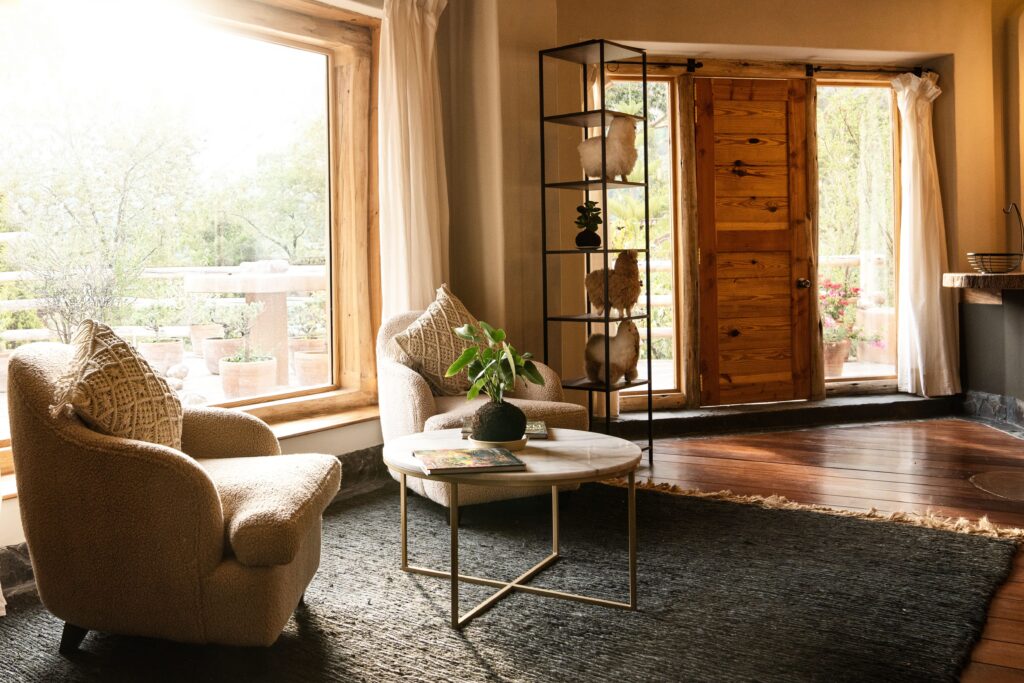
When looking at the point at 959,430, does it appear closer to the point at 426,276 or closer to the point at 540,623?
the point at 426,276

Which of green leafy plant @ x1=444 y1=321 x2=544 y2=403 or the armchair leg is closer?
the armchair leg

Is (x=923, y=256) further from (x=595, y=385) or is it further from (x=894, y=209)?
(x=595, y=385)

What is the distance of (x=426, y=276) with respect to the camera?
14.6ft

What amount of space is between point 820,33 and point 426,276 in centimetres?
315

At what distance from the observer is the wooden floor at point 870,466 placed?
12.3 feet

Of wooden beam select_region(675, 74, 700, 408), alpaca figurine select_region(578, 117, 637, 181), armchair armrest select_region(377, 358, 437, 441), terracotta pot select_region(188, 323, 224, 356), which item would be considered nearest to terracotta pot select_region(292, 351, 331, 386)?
terracotta pot select_region(188, 323, 224, 356)

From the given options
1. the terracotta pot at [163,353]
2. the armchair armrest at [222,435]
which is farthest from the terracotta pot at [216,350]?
the armchair armrest at [222,435]

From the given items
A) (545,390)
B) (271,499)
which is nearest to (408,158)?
(545,390)

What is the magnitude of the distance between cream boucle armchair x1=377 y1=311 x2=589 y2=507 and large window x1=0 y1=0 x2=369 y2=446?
0.70 m

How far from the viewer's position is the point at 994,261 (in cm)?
573

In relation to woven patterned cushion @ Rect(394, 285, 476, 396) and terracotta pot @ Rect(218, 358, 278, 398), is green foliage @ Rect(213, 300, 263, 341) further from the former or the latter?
woven patterned cushion @ Rect(394, 285, 476, 396)

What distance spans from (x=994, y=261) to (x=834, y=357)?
116 cm

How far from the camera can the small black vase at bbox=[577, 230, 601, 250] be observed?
4.68m

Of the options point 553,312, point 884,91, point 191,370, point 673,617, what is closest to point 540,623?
point 673,617
